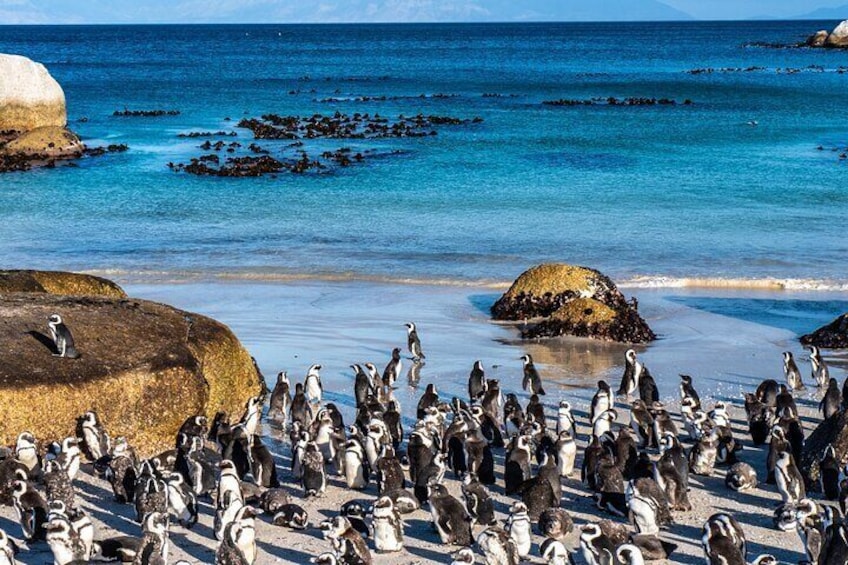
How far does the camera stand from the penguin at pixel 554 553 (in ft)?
37.4

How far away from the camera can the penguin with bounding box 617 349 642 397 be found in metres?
18.8

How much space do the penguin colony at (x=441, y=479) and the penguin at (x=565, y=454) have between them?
0.08 feet

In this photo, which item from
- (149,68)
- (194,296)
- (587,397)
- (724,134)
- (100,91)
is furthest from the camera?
(149,68)

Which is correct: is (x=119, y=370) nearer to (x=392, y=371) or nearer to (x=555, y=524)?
(x=392, y=371)

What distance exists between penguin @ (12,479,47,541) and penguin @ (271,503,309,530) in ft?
7.61

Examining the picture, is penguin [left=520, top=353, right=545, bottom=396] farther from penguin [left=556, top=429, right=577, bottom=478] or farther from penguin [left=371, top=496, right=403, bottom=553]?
penguin [left=371, top=496, right=403, bottom=553]

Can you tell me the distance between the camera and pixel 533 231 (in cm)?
3644

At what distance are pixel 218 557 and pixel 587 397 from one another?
8.84m

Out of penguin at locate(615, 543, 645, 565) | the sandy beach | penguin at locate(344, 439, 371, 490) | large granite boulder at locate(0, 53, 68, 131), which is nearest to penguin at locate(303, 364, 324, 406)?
the sandy beach

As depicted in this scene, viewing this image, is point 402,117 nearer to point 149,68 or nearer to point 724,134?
point 724,134

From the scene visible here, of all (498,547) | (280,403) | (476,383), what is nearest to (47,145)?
(280,403)

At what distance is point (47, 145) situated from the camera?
54.7 m

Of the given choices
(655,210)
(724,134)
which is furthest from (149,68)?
(655,210)

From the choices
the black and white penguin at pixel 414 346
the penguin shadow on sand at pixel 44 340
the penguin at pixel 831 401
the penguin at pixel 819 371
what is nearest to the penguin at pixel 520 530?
the penguin shadow on sand at pixel 44 340
